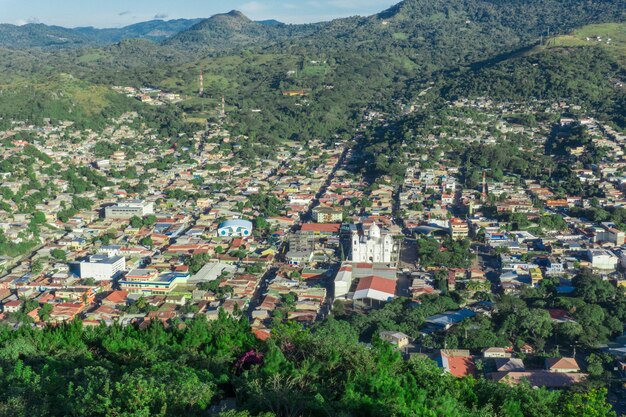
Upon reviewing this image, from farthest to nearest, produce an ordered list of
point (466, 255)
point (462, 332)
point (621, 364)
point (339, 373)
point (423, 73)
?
point (423, 73) < point (466, 255) < point (462, 332) < point (621, 364) < point (339, 373)

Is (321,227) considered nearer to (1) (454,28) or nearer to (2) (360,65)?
(2) (360,65)

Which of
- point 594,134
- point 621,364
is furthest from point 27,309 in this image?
point 594,134

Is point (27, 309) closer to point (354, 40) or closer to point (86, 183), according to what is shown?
point (86, 183)

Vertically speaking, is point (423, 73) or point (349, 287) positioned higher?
point (423, 73)

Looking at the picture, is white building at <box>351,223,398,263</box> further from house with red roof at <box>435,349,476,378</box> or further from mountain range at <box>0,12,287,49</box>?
mountain range at <box>0,12,287,49</box>

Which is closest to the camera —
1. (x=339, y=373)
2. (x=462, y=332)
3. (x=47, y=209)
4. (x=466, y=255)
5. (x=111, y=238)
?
(x=339, y=373)

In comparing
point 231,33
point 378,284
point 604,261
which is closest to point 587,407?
point 378,284
